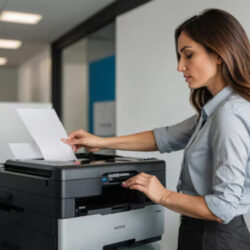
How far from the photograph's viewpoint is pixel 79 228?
3.39 feet

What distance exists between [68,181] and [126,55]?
304cm

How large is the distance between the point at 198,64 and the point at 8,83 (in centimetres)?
842

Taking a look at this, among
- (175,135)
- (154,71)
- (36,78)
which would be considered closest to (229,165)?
(175,135)

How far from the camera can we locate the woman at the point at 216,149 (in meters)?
0.94

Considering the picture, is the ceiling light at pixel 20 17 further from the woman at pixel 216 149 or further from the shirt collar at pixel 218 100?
the shirt collar at pixel 218 100

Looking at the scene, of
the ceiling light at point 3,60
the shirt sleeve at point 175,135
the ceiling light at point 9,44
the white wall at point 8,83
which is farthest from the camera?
the white wall at point 8,83

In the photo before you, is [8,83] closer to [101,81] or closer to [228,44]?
[101,81]

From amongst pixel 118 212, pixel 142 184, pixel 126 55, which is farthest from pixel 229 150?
pixel 126 55

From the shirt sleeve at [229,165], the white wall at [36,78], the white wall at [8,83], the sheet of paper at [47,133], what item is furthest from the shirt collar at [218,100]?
the white wall at [8,83]

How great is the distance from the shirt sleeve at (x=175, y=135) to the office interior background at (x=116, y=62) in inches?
14.2

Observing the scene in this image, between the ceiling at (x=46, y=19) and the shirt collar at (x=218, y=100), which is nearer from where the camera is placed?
the shirt collar at (x=218, y=100)

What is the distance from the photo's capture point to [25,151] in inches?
48.8

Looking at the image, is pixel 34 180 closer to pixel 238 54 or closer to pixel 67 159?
pixel 67 159

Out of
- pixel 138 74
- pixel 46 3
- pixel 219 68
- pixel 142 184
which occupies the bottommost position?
pixel 142 184
